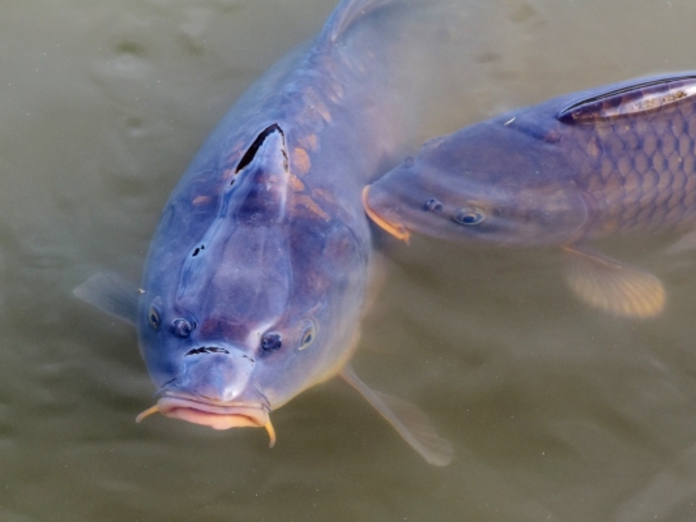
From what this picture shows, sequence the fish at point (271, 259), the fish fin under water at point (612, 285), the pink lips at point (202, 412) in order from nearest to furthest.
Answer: the pink lips at point (202, 412) < the fish at point (271, 259) < the fish fin under water at point (612, 285)

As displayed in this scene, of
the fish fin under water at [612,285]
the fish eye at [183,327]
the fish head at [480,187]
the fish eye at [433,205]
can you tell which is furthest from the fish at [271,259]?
the fish fin under water at [612,285]

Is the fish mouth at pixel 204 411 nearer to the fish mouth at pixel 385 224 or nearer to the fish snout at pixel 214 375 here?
the fish snout at pixel 214 375

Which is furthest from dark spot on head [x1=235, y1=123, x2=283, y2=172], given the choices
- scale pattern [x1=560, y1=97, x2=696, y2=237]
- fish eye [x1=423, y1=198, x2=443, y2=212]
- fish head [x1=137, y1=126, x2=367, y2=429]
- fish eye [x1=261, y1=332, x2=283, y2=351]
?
scale pattern [x1=560, y1=97, x2=696, y2=237]

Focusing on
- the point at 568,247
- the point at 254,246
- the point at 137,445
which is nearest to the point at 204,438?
the point at 137,445

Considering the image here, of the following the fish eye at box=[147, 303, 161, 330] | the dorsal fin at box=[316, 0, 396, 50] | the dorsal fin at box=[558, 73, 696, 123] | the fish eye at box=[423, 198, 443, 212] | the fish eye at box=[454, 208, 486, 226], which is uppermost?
the dorsal fin at box=[316, 0, 396, 50]

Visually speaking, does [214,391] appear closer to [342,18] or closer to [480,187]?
[480,187]

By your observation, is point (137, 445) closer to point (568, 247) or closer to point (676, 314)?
point (568, 247)

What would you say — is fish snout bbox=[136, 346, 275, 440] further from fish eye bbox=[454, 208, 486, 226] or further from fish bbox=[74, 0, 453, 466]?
fish eye bbox=[454, 208, 486, 226]
